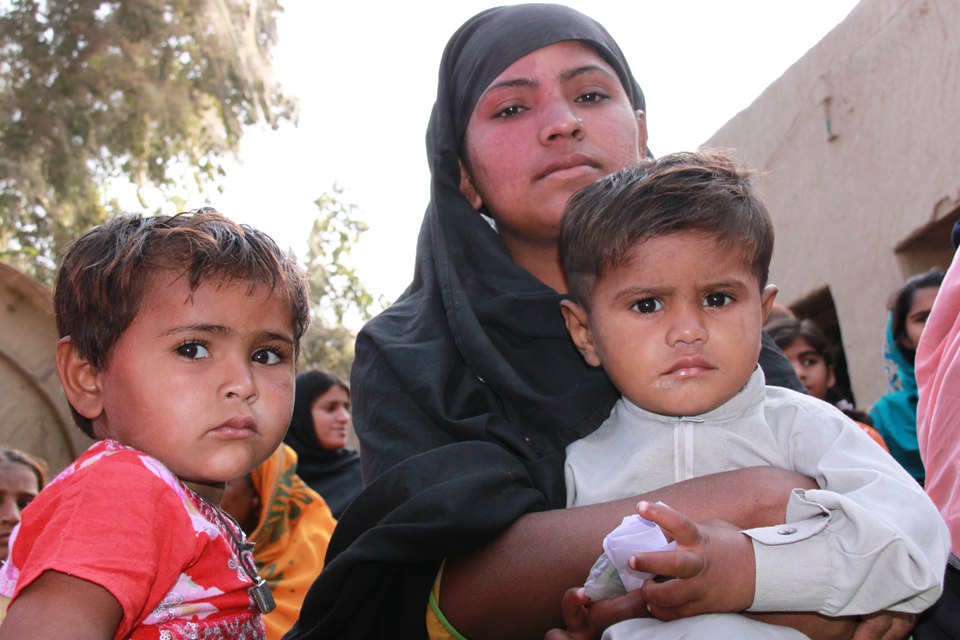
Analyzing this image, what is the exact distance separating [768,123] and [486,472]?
583 cm

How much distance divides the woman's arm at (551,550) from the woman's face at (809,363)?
10.8ft

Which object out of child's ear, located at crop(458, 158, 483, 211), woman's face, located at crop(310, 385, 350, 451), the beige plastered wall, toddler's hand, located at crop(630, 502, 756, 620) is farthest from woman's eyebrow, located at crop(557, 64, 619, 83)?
woman's face, located at crop(310, 385, 350, 451)

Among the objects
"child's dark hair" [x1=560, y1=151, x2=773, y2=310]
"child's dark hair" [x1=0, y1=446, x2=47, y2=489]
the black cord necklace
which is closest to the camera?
the black cord necklace

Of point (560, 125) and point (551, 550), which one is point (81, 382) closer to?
point (551, 550)

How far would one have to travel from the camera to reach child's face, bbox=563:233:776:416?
1660 millimetres

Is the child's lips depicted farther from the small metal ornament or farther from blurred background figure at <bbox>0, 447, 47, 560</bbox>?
blurred background figure at <bbox>0, 447, 47, 560</bbox>

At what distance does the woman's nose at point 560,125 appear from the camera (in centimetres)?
213

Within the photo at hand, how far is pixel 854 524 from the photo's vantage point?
53.3 inches

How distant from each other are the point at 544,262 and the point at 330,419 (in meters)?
4.13

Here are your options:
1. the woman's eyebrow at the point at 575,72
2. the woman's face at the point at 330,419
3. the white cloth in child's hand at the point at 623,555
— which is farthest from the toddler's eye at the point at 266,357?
the woman's face at the point at 330,419

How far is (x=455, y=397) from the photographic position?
1938mm

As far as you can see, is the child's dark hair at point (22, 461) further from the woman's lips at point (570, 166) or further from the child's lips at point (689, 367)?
the child's lips at point (689, 367)

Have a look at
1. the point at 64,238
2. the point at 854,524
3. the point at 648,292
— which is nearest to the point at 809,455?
the point at 854,524

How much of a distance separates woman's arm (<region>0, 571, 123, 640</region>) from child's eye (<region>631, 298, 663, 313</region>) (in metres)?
A: 1.14
